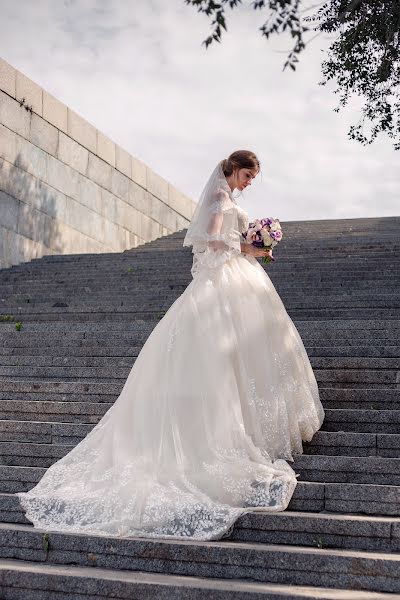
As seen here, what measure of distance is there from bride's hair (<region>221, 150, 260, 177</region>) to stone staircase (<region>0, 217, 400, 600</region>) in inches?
76.7

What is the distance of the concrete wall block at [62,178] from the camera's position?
54.3 feet

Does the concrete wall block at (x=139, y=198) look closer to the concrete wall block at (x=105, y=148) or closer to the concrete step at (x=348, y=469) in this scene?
the concrete wall block at (x=105, y=148)

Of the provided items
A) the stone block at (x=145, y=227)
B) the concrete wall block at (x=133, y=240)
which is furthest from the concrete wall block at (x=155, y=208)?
the concrete wall block at (x=133, y=240)

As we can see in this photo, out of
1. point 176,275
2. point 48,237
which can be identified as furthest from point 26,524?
point 48,237

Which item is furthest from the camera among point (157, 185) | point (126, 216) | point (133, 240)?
point (157, 185)

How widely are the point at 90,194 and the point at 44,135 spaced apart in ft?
7.50

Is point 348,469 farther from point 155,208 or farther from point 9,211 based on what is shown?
point 155,208

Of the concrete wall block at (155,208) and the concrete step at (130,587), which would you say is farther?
the concrete wall block at (155,208)

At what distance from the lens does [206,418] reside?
18.3ft

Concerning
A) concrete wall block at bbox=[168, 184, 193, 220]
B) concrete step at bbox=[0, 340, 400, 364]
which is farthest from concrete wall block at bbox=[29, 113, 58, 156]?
concrete step at bbox=[0, 340, 400, 364]

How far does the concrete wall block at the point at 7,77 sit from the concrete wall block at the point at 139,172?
549 centimetres

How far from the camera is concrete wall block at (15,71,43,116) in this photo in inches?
604

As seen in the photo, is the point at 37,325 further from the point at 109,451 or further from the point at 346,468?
the point at 346,468

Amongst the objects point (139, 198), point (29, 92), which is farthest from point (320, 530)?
point (139, 198)
